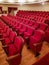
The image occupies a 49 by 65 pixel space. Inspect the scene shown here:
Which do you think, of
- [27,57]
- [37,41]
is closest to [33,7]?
[37,41]

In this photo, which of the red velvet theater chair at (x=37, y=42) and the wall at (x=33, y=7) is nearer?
the red velvet theater chair at (x=37, y=42)

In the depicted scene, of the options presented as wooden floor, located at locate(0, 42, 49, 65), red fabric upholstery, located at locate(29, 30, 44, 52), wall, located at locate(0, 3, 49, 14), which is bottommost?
wall, located at locate(0, 3, 49, 14)

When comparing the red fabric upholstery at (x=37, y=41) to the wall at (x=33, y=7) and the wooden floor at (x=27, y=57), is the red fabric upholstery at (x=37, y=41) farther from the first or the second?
the wall at (x=33, y=7)

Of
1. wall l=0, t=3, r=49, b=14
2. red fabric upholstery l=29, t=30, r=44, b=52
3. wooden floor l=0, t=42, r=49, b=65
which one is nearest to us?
wooden floor l=0, t=42, r=49, b=65

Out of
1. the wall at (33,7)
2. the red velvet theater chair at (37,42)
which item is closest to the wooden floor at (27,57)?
the red velvet theater chair at (37,42)

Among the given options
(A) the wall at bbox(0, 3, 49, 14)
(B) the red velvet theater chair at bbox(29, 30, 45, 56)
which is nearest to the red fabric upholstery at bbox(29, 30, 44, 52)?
(B) the red velvet theater chair at bbox(29, 30, 45, 56)

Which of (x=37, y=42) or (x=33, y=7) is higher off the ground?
(x=37, y=42)

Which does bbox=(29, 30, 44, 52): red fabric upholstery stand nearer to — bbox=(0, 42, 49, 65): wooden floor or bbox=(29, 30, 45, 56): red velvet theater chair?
bbox=(29, 30, 45, 56): red velvet theater chair

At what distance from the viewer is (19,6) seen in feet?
37.0

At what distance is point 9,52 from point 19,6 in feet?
32.4

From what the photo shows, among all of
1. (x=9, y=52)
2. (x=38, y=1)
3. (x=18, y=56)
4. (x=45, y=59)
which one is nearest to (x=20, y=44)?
(x=18, y=56)

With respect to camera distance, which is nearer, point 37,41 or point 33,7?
point 37,41

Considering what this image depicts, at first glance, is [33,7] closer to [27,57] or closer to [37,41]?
[37,41]

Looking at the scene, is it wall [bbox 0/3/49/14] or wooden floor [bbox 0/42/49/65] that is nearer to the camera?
wooden floor [bbox 0/42/49/65]
